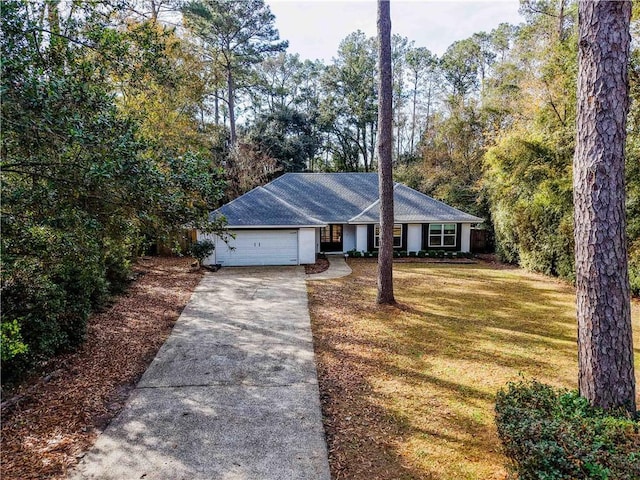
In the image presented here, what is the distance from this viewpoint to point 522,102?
50.2 ft

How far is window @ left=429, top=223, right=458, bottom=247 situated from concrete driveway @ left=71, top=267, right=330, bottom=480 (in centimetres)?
1242

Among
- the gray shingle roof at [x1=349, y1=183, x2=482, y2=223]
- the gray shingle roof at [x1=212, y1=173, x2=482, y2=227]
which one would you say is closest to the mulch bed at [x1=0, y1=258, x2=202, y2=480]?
the gray shingle roof at [x1=212, y1=173, x2=482, y2=227]

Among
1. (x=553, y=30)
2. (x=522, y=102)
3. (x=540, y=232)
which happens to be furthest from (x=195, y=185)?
(x=553, y=30)

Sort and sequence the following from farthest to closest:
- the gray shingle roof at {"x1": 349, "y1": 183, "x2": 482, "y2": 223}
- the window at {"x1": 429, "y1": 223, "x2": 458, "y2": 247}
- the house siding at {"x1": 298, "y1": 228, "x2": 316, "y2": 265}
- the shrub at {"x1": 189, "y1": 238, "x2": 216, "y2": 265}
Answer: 1. the window at {"x1": 429, "y1": 223, "x2": 458, "y2": 247}
2. the gray shingle roof at {"x1": 349, "y1": 183, "x2": 482, "y2": 223}
3. the house siding at {"x1": 298, "y1": 228, "x2": 316, "y2": 265}
4. the shrub at {"x1": 189, "y1": 238, "x2": 216, "y2": 265}

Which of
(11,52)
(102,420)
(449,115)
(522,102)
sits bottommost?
(102,420)

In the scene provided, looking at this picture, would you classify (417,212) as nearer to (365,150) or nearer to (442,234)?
(442,234)

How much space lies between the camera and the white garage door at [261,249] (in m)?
16.3

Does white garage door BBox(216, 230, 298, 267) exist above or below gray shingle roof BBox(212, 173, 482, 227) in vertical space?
below

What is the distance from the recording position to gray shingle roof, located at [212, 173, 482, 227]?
1689 cm

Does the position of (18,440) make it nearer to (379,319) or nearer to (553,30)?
(379,319)

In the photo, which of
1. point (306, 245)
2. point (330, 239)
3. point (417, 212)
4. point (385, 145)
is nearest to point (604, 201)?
point (385, 145)

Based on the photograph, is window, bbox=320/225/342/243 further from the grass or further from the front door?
the grass

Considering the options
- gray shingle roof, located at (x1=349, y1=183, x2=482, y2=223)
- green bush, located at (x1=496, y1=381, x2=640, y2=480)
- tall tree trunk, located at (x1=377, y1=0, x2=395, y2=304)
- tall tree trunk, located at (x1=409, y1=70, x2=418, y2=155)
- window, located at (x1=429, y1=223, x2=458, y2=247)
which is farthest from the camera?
tall tree trunk, located at (x1=409, y1=70, x2=418, y2=155)

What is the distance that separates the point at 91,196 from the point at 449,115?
75.8ft
